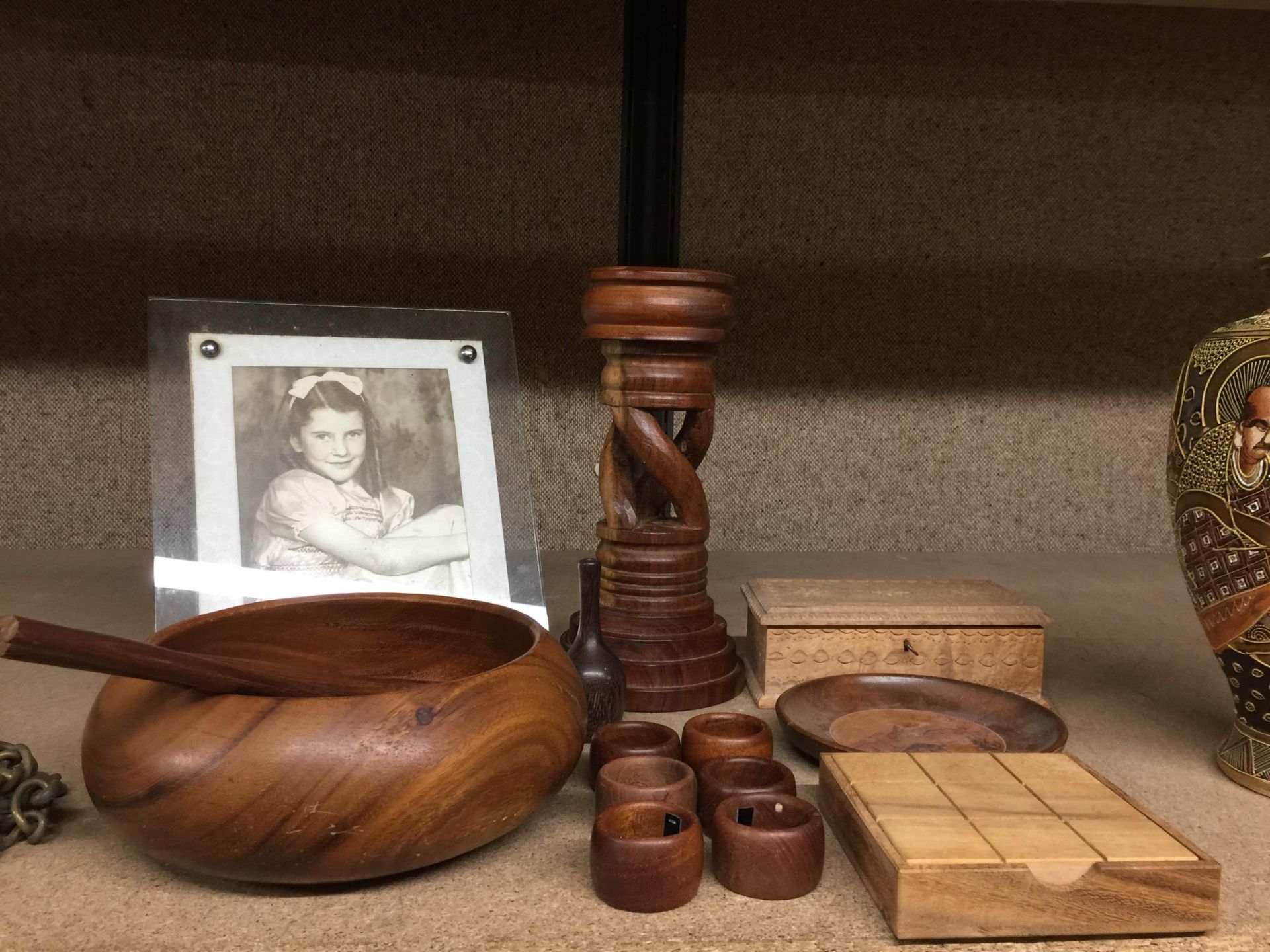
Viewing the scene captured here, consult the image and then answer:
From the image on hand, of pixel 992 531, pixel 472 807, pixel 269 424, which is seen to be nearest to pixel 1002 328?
pixel 992 531

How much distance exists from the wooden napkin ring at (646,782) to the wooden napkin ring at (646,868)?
0.02 meters

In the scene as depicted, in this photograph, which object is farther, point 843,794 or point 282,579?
point 282,579

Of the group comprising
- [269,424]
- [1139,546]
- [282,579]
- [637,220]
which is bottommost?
[1139,546]

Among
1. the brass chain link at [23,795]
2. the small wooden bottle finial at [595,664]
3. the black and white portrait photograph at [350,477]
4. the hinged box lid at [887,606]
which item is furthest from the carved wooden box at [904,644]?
the brass chain link at [23,795]

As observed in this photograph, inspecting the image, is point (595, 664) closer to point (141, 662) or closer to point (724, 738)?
point (724, 738)

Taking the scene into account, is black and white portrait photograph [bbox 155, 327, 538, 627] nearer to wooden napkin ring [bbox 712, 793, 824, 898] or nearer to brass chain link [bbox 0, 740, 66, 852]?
brass chain link [bbox 0, 740, 66, 852]

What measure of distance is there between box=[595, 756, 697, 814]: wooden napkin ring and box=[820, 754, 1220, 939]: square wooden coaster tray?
0.09 metres

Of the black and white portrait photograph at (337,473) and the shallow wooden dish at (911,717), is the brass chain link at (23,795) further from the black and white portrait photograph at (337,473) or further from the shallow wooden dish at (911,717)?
the shallow wooden dish at (911,717)

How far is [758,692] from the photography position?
0.87 meters

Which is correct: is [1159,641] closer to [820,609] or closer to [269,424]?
[820,609]

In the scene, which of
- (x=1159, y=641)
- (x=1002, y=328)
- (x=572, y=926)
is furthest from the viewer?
(x=1002, y=328)

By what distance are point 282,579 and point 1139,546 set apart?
115 cm

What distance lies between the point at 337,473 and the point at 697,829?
1.52 feet

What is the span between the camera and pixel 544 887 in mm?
564
